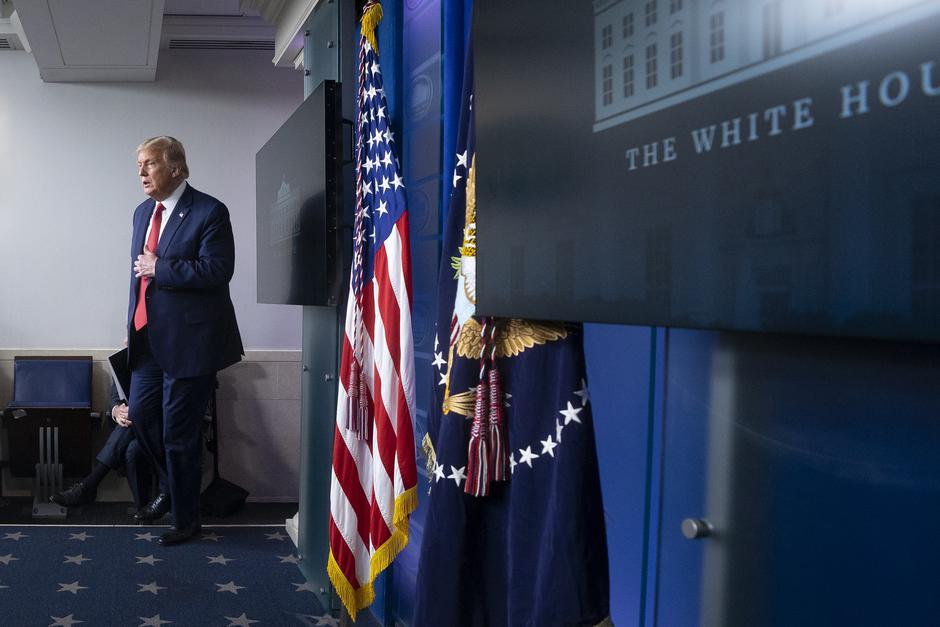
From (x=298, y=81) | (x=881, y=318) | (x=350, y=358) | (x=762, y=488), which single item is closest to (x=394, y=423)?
(x=350, y=358)

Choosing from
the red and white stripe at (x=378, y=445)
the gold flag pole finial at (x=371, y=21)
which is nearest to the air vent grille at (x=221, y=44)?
the gold flag pole finial at (x=371, y=21)

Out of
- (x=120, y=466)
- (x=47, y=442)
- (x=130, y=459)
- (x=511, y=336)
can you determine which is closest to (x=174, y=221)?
(x=130, y=459)

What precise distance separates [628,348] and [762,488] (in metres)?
0.38

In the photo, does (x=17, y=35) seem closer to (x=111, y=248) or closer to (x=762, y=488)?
(x=111, y=248)

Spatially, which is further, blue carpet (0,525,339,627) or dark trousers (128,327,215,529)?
dark trousers (128,327,215,529)

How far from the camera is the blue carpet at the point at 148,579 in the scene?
8.31 ft

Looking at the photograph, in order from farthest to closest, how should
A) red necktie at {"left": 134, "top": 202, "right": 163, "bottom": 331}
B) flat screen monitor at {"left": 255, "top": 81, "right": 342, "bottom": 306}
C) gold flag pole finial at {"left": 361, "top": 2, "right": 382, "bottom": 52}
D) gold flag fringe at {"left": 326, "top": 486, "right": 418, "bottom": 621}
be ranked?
1. red necktie at {"left": 134, "top": 202, "right": 163, "bottom": 331}
2. flat screen monitor at {"left": 255, "top": 81, "right": 342, "bottom": 306}
3. gold flag pole finial at {"left": 361, "top": 2, "right": 382, "bottom": 52}
4. gold flag fringe at {"left": 326, "top": 486, "right": 418, "bottom": 621}

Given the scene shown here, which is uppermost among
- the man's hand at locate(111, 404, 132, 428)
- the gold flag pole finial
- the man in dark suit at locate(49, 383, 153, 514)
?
the gold flag pole finial

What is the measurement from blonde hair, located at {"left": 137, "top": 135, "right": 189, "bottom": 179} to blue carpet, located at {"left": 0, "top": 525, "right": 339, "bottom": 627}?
1.61m

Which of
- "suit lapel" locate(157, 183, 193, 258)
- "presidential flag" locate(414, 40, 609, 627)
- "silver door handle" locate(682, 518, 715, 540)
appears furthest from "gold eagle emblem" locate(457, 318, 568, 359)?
"suit lapel" locate(157, 183, 193, 258)

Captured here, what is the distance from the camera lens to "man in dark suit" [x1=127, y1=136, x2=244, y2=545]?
3137mm

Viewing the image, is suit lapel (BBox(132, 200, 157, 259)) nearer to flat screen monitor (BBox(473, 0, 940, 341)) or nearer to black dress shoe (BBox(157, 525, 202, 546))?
black dress shoe (BBox(157, 525, 202, 546))

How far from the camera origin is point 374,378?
82.0 inches

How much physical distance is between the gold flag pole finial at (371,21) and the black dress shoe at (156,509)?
8.13 feet
